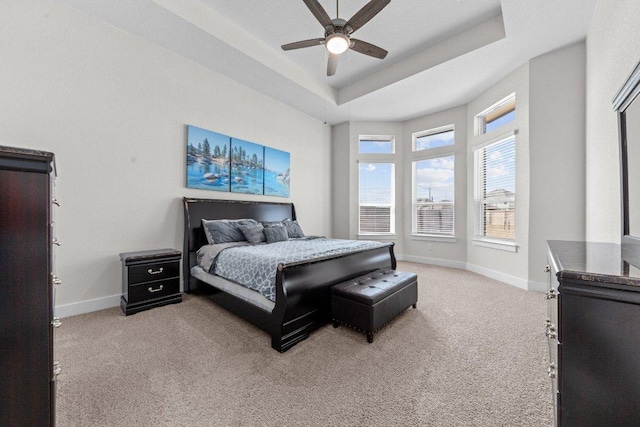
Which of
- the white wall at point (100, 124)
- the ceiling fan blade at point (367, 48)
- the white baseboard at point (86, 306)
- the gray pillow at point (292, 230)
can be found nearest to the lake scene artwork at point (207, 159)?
the white wall at point (100, 124)

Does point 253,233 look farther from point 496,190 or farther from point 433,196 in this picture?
point 496,190

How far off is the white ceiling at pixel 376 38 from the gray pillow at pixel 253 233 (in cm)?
235

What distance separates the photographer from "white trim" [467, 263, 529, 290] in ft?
12.2

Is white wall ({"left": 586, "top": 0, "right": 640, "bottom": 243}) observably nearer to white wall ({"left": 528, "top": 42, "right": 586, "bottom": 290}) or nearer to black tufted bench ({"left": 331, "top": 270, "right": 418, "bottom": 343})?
white wall ({"left": 528, "top": 42, "right": 586, "bottom": 290})

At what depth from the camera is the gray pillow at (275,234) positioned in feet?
12.2

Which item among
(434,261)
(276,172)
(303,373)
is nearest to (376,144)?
(276,172)

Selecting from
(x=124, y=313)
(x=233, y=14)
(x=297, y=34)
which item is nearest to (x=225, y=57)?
(x=233, y=14)

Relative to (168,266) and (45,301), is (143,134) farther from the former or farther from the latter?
(45,301)

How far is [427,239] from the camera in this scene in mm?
5500

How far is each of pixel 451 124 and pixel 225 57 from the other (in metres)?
4.31

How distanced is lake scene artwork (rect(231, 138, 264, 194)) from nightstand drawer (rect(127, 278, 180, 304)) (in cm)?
167

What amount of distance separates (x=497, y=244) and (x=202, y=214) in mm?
4697

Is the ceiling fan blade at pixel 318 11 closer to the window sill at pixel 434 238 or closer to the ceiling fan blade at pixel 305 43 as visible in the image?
the ceiling fan blade at pixel 305 43

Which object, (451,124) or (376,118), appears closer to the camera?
(451,124)
